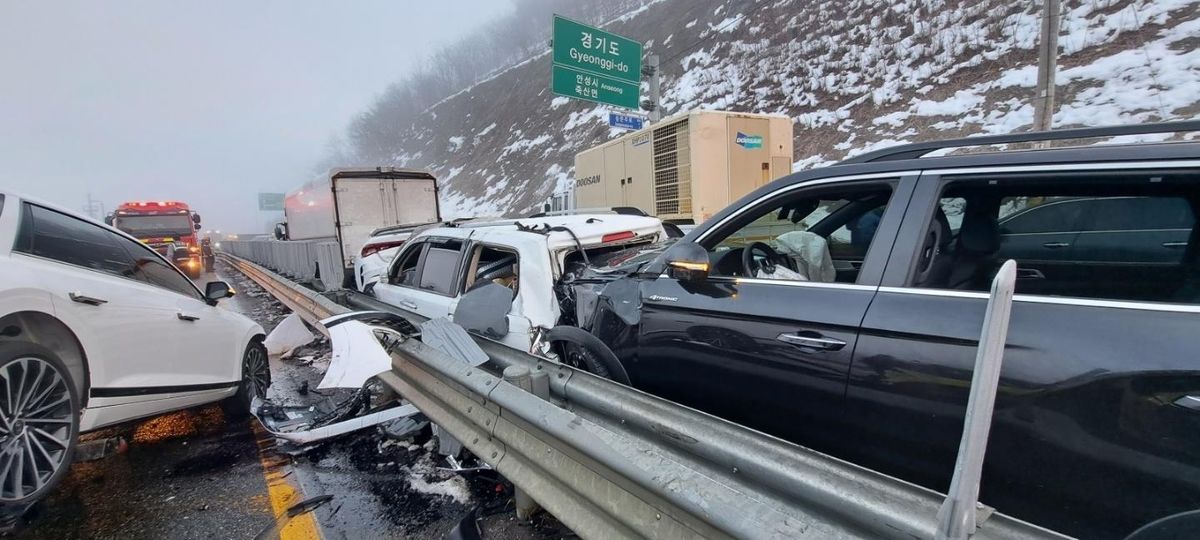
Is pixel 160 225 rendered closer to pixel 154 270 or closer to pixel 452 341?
pixel 154 270

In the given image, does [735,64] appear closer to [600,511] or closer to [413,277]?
[413,277]

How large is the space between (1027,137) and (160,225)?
2145 cm

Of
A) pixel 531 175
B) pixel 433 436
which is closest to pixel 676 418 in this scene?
pixel 433 436

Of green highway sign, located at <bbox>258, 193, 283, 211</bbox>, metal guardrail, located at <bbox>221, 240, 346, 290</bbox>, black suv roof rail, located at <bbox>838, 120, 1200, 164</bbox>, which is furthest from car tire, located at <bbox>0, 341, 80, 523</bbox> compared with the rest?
green highway sign, located at <bbox>258, 193, 283, 211</bbox>

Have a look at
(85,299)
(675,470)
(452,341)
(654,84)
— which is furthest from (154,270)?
(654,84)

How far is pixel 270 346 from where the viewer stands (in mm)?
5859

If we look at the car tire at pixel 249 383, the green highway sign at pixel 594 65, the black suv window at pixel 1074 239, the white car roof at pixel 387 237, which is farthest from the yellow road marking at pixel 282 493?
the green highway sign at pixel 594 65

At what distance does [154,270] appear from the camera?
3.77m

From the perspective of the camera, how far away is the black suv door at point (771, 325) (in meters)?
1.96

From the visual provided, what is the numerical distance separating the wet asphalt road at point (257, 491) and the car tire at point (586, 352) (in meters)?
0.80

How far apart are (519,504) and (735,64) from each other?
27682 mm

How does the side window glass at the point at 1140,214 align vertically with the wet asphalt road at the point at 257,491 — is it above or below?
above

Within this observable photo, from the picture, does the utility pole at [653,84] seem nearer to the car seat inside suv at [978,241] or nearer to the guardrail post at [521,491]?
the car seat inside suv at [978,241]

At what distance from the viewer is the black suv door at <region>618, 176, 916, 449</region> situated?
196 centimetres
